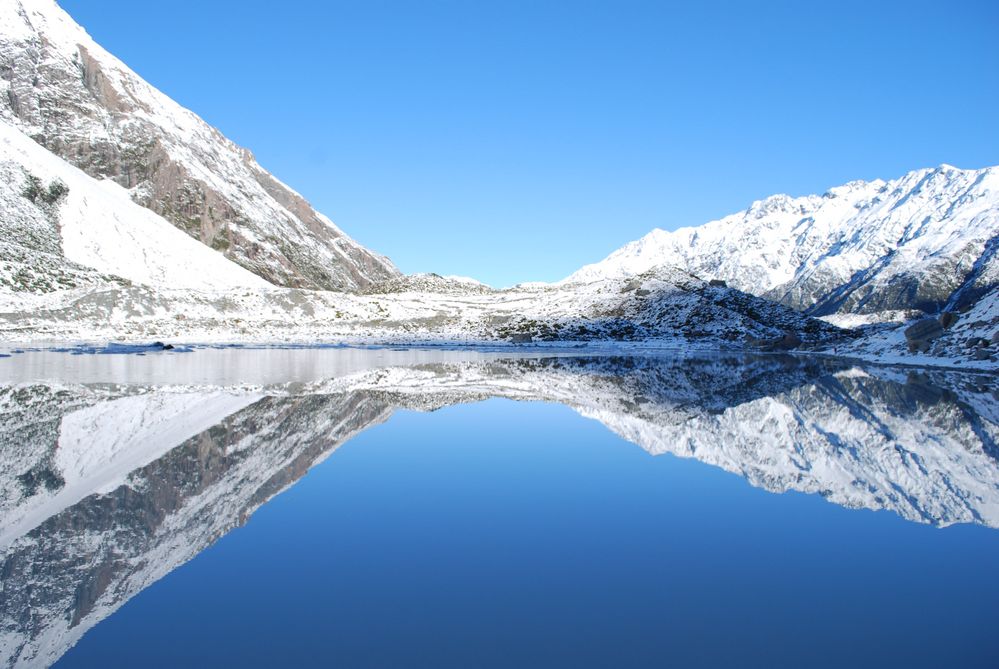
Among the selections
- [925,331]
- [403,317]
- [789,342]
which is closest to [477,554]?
[925,331]

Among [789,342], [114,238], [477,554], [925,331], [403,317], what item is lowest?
[477,554]

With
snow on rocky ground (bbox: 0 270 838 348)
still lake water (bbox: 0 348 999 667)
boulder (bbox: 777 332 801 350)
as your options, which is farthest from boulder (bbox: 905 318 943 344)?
still lake water (bbox: 0 348 999 667)

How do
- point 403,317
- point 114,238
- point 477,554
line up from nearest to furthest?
point 477,554 → point 403,317 → point 114,238

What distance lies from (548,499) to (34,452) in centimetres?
1060

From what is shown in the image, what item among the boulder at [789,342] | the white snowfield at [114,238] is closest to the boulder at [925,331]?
the boulder at [789,342]

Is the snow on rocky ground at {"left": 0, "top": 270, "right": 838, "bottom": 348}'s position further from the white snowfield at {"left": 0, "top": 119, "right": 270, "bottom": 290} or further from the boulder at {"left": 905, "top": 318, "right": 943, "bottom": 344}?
the boulder at {"left": 905, "top": 318, "right": 943, "bottom": 344}

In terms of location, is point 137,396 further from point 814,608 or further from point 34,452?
point 814,608

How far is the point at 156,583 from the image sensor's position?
7.82 m

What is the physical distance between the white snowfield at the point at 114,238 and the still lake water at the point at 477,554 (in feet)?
413

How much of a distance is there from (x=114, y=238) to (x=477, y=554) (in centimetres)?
15243

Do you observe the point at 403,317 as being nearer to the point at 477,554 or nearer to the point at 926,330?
the point at 926,330

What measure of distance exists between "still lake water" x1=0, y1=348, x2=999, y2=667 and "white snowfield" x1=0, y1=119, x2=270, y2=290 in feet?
413

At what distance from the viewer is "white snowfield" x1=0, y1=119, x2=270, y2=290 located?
131 m

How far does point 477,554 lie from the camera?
28.9 ft
